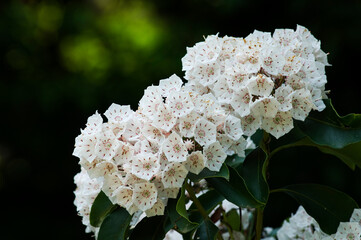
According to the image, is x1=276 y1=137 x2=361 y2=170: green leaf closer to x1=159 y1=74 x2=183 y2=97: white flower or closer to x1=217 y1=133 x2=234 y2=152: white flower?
x1=217 y1=133 x2=234 y2=152: white flower

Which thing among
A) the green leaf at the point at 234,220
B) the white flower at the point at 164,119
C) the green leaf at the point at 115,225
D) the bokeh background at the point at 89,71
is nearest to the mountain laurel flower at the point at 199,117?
the white flower at the point at 164,119

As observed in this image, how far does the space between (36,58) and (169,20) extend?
1137 mm

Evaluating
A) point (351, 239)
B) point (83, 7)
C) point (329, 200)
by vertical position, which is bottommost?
point (351, 239)

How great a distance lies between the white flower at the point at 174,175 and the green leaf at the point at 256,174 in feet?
0.83

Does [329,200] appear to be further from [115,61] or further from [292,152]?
[115,61]

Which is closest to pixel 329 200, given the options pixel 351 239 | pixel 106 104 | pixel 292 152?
pixel 351 239

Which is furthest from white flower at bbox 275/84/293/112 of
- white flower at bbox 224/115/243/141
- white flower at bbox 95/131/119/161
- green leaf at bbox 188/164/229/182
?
white flower at bbox 95/131/119/161

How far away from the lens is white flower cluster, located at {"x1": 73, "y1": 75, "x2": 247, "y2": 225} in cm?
132

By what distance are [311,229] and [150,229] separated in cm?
58

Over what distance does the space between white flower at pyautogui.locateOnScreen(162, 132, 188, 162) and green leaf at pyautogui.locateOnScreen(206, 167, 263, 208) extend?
0.69 ft

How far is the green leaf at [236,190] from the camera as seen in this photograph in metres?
1.42

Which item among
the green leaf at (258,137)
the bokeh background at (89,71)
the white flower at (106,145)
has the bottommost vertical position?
the white flower at (106,145)

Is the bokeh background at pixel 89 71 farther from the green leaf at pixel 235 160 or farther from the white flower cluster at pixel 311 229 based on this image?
the green leaf at pixel 235 160

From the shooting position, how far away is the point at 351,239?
5.06ft
